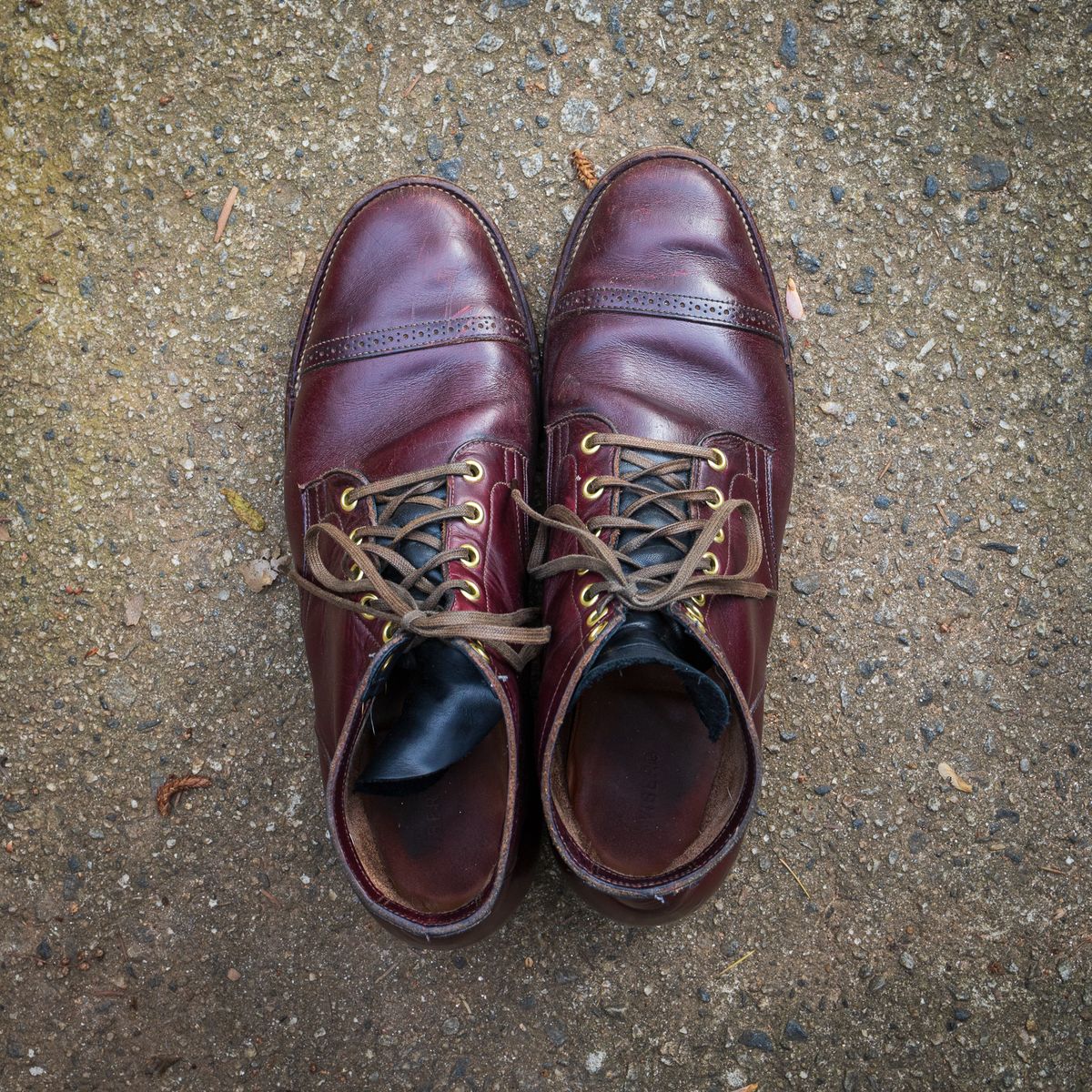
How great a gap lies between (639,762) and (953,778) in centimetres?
77

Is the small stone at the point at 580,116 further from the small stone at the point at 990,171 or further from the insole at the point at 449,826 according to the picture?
the insole at the point at 449,826

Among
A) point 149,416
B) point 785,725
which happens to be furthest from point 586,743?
point 149,416

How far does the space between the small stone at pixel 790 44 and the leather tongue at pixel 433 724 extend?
56.3 inches

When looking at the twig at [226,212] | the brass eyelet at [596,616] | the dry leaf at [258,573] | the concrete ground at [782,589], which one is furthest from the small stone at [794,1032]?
the twig at [226,212]

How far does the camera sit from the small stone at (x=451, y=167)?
1.79 meters

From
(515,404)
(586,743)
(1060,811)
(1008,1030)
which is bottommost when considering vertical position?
(1008,1030)

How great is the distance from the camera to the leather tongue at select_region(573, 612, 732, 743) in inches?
51.4

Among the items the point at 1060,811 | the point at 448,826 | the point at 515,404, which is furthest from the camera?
the point at 1060,811

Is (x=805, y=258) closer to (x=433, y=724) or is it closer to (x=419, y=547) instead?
(x=419, y=547)

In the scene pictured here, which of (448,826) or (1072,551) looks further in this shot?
(1072,551)

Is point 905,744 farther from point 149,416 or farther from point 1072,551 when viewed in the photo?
point 149,416

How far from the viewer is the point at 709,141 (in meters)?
1.78

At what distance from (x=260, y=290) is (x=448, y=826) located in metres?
1.20

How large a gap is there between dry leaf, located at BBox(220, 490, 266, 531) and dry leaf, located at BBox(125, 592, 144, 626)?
0.28 metres
